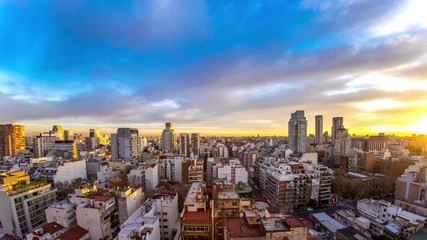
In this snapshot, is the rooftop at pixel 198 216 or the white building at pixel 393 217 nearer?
the rooftop at pixel 198 216

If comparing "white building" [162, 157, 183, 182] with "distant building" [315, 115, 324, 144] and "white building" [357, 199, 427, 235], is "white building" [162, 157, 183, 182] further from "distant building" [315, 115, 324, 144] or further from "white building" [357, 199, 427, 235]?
"distant building" [315, 115, 324, 144]

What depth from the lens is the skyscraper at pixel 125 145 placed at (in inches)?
1839

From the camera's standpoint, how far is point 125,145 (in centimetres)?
4684

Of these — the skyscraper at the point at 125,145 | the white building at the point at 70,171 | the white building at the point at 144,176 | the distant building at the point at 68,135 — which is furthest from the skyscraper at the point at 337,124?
the distant building at the point at 68,135

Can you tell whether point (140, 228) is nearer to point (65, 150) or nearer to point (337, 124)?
point (65, 150)

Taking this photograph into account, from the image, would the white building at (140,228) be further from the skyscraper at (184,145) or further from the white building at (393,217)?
the skyscraper at (184,145)

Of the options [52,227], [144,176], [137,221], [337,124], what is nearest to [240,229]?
[137,221]

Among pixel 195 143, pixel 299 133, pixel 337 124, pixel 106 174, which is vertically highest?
pixel 337 124

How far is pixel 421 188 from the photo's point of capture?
22516 mm

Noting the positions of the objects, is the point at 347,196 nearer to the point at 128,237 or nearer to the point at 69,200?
the point at 128,237

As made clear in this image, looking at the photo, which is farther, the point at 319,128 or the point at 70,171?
the point at 319,128

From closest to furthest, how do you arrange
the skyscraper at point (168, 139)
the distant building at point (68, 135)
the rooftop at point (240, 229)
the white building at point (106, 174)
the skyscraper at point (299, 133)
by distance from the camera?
the rooftop at point (240, 229) → the white building at point (106, 174) → the skyscraper at point (299, 133) → the skyscraper at point (168, 139) → the distant building at point (68, 135)

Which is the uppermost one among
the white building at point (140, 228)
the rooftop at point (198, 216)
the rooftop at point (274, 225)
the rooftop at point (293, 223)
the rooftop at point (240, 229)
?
the rooftop at point (293, 223)

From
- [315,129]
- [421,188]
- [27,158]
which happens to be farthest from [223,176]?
[315,129]
